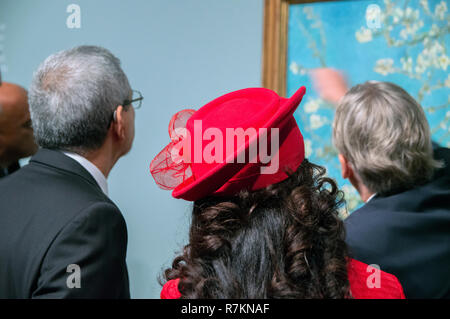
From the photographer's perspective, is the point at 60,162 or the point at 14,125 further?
the point at 14,125

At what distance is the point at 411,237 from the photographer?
104 centimetres

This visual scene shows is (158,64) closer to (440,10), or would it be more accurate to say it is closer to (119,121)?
(119,121)

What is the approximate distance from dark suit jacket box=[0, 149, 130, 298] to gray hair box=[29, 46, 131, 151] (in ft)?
0.36

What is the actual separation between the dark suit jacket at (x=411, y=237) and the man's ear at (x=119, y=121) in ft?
2.06

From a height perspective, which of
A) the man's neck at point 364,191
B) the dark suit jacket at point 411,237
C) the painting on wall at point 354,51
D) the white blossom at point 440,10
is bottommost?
the dark suit jacket at point 411,237

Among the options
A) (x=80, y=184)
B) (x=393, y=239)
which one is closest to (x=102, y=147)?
(x=80, y=184)

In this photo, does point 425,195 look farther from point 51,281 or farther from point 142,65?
point 142,65

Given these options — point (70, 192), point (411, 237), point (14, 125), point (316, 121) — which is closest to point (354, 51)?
point (316, 121)

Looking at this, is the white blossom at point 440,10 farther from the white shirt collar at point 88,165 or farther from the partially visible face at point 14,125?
the partially visible face at point 14,125

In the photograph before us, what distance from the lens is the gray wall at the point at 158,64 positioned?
174 centimetres

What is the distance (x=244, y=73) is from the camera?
172cm

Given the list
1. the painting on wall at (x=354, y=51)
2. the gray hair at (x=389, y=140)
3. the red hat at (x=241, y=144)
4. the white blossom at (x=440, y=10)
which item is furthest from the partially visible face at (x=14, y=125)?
the white blossom at (x=440, y=10)

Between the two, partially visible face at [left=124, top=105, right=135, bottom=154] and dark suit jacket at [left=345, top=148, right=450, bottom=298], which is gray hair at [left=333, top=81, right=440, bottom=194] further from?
partially visible face at [left=124, top=105, right=135, bottom=154]

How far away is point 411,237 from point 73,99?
0.89 metres
